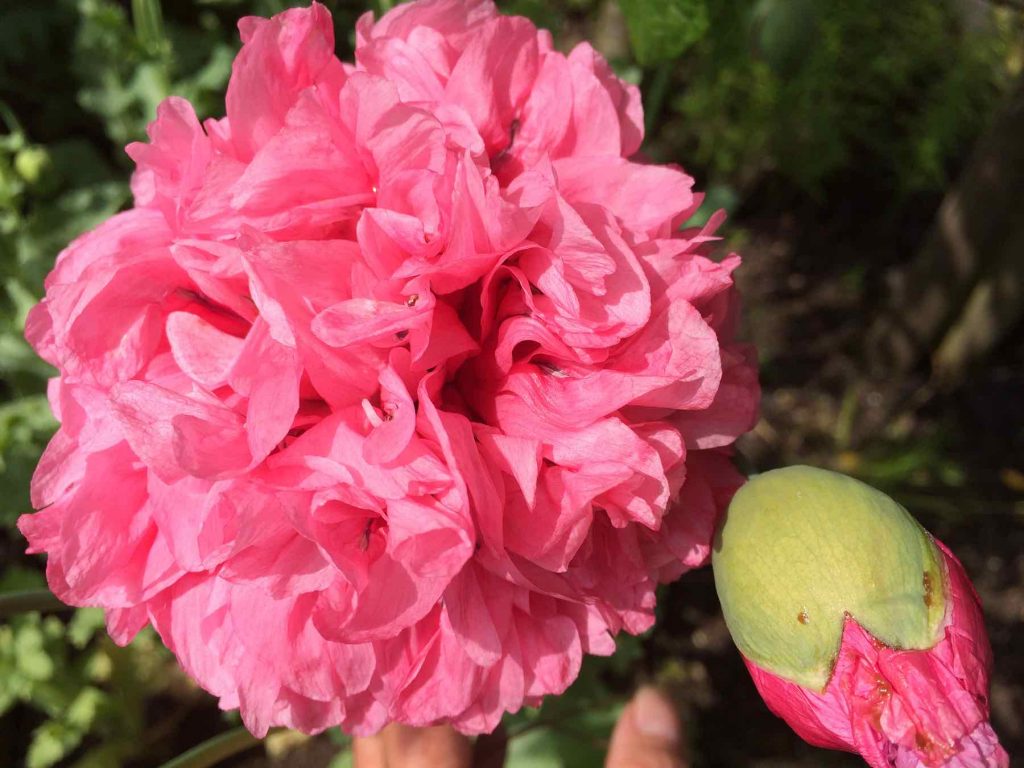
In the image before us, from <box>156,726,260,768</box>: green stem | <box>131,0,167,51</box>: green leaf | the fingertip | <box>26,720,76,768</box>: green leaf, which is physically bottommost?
<box>26,720,76,768</box>: green leaf

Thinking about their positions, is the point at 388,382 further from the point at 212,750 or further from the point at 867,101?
the point at 867,101

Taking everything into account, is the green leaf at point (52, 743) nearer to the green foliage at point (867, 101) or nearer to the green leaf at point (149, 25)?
the green leaf at point (149, 25)

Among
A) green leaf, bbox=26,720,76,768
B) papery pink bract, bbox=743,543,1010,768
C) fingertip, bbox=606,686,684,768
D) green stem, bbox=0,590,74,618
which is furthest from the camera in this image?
green leaf, bbox=26,720,76,768

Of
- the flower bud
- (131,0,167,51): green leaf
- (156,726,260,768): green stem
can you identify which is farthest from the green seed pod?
(131,0,167,51): green leaf

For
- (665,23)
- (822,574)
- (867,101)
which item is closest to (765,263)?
(867,101)

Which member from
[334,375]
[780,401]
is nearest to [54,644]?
[334,375]

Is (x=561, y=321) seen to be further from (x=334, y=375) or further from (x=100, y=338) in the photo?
(x=100, y=338)

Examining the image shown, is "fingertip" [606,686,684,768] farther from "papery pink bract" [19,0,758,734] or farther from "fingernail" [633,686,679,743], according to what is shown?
"papery pink bract" [19,0,758,734]
